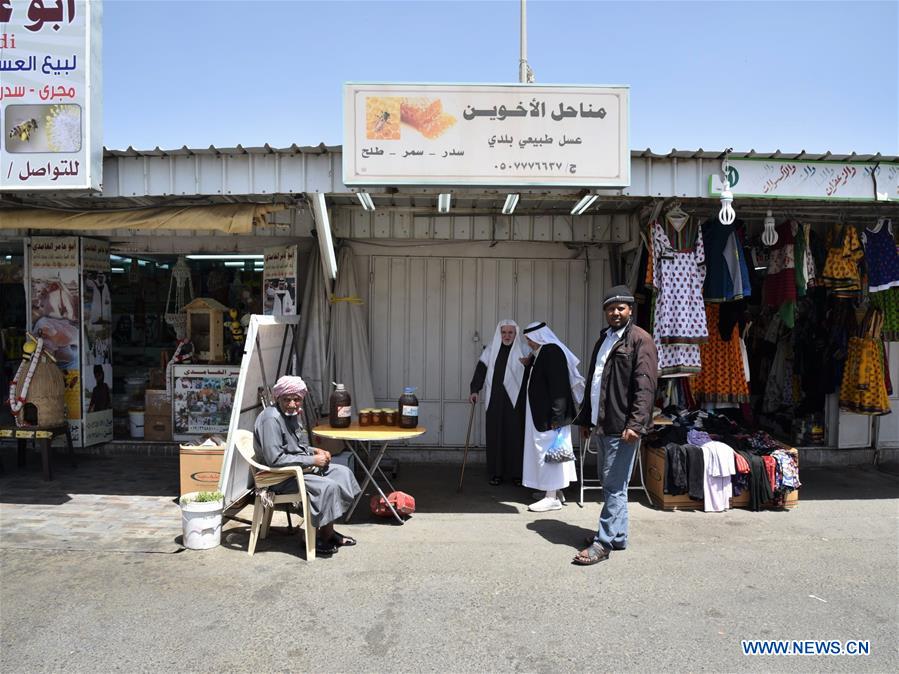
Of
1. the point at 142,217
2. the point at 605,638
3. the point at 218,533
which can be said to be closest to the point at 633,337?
the point at 605,638

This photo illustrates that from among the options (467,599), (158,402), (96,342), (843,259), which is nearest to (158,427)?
(158,402)

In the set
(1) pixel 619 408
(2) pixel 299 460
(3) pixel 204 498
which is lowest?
(3) pixel 204 498

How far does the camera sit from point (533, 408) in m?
5.93

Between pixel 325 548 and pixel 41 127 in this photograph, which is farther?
pixel 41 127

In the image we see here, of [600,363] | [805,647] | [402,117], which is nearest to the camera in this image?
[805,647]

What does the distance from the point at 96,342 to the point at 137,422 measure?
1.13 meters

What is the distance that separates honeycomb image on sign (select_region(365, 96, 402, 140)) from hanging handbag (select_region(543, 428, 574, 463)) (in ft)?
10.0

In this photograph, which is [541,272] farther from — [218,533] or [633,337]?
[218,533]

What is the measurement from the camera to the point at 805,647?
3.39 metres

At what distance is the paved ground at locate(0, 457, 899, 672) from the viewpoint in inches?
128

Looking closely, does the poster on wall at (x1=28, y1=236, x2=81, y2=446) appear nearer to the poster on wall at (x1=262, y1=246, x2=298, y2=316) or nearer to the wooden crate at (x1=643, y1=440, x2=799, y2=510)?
the poster on wall at (x1=262, y1=246, x2=298, y2=316)

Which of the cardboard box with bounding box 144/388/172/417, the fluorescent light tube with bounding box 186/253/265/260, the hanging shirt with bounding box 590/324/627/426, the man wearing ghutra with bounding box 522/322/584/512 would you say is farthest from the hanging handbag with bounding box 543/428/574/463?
the cardboard box with bounding box 144/388/172/417

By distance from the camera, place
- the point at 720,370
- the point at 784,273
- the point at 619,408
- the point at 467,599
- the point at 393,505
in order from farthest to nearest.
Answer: the point at 720,370 < the point at 784,273 < the point at 393,505 < the point at 619,408 < the point at 467,599

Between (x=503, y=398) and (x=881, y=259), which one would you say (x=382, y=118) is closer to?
(x=503, y=398)
